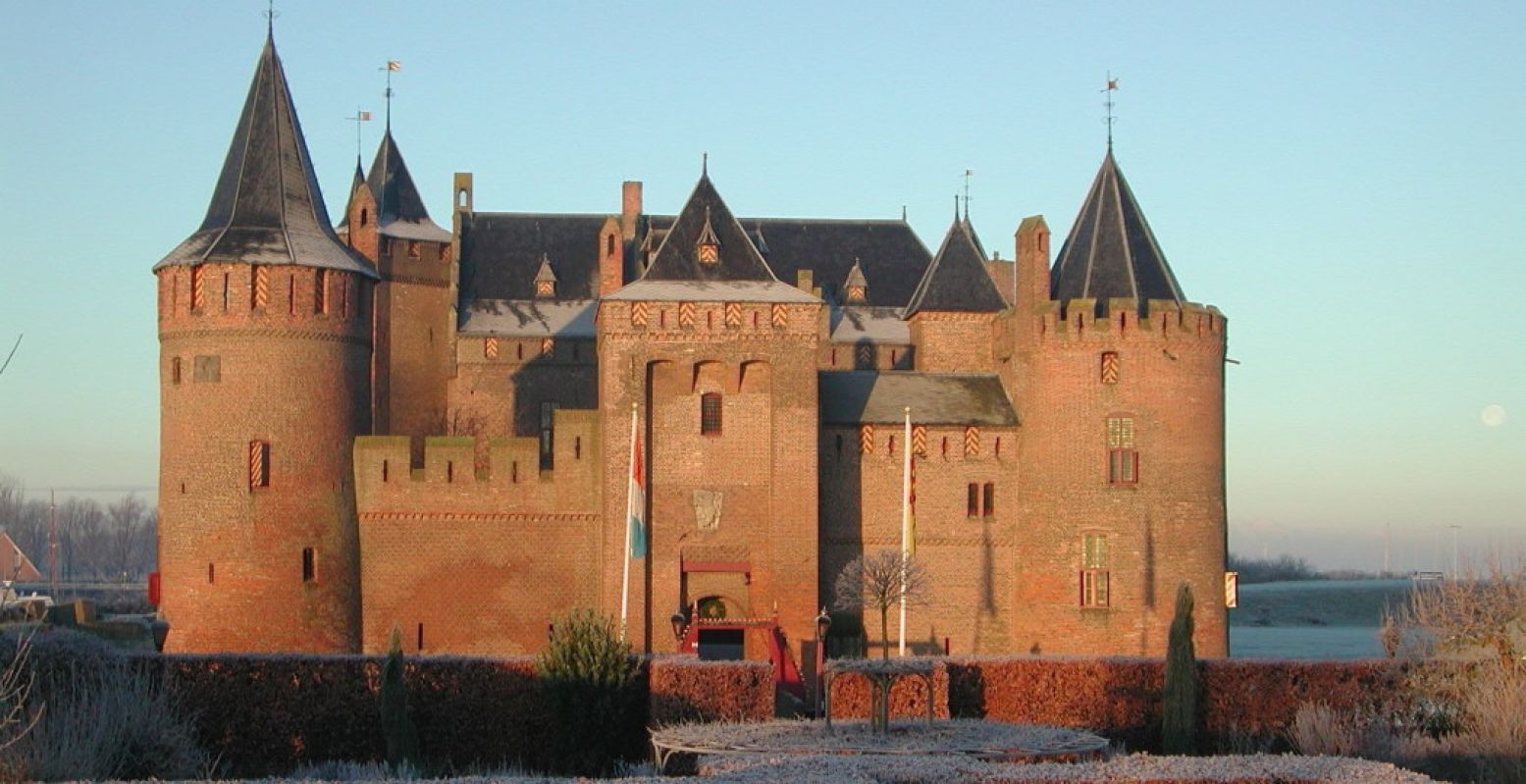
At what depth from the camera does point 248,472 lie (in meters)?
41.5

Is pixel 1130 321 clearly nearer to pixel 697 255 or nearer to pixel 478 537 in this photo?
pixel 697 255

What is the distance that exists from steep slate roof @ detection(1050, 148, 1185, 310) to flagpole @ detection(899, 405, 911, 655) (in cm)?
498

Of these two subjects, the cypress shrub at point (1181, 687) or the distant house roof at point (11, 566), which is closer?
the cypress shrub at point (1181, 687)

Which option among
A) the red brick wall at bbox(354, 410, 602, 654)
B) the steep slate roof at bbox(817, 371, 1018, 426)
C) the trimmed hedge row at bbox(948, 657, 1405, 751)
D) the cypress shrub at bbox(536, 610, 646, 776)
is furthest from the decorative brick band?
the trimmed hedge row at bbox(948, 657, 1405, 751)

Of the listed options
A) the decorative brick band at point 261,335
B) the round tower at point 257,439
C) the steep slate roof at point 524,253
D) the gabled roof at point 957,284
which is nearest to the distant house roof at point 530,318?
the steep slate roof at point 524,253

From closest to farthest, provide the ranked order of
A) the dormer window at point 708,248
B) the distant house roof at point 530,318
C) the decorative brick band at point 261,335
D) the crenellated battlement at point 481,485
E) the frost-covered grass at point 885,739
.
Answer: the frost-covered grass at point 885,739
the decorative brick band at point 261,335
the dormer window at point 708,248
the crenellated battlement at point 481,485
the distant house roof at point 530,318

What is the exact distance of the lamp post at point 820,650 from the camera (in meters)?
33.9

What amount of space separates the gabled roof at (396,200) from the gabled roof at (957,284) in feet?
52.6

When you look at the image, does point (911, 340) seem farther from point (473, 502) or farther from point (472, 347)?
point (473, 502)

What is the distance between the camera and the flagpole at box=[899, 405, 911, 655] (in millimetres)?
37656

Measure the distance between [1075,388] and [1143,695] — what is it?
40.0 ft

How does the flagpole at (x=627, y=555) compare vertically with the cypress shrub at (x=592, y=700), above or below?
above

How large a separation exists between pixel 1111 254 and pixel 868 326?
16.7 metres

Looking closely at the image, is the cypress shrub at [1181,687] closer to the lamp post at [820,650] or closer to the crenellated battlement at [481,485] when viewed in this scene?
the lamp post at [820,650]
